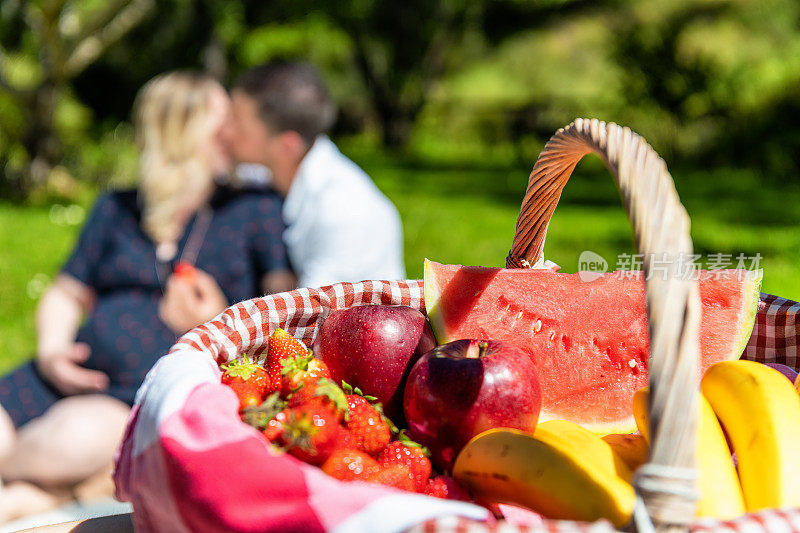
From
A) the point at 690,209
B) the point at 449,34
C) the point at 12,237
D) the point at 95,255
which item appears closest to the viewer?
the point at 95,255

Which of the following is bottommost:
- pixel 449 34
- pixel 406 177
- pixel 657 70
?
pixel 406 177

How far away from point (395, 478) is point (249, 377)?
11.2 inches

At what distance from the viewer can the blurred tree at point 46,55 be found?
352 inches

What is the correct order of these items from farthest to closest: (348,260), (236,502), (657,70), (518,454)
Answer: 1. (657,70)
2. (348,260)
3. (518,454)
4. (236,502)

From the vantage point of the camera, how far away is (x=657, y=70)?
42.8 feet

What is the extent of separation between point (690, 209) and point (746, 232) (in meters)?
1.42

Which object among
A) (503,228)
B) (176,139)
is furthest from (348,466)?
(503,228)

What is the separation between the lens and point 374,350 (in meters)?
1.25

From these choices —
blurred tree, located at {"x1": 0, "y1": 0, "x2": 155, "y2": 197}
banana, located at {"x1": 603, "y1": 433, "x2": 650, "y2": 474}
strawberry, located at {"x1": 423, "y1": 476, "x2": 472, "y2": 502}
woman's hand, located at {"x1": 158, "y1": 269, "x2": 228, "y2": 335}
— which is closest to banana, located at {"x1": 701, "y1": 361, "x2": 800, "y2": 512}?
banana, located at {"x1": 603, "y1": 433, "x2": 650, "y2": 474}

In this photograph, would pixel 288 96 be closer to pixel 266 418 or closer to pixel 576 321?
pixel 576 321

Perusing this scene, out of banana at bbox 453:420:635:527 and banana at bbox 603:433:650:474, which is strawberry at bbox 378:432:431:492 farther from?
banana at bbox 603:433:650:474

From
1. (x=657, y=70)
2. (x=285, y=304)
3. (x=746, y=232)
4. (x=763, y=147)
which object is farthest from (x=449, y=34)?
(x=285, y=304)

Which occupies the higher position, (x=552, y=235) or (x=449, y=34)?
(x=449, y=34)

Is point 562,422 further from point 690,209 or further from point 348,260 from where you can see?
point 690,209
